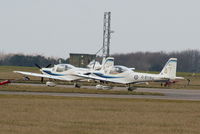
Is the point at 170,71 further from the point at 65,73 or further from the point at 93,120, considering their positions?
the point at 93,120

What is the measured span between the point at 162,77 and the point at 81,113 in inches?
1212

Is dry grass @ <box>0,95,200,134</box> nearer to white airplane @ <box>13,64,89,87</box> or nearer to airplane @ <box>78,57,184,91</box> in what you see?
airplane @ <box>78,57,184,91</box>

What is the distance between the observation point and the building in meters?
114

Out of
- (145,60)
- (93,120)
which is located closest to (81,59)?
(145,60)

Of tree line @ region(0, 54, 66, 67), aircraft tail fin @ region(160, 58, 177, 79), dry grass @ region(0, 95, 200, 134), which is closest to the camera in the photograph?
dry grass @ region(0, 95, 200, 134)

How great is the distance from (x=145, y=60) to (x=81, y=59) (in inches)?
1498

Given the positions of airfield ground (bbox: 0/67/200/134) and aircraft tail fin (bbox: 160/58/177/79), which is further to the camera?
aircraft tail fin (bbox: 160/58/177/79)

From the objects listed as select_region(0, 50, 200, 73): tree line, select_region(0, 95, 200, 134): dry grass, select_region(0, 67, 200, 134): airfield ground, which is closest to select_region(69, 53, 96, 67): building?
select_region(0, 50, 200, 73): tree line

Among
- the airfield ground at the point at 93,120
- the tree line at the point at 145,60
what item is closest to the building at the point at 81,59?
the tree line at the point at 145,60

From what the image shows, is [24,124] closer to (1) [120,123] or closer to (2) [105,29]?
(1) [120,123]

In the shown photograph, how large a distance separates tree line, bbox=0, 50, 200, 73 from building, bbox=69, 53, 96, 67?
2447 cm

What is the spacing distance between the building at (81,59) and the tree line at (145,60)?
24.5m

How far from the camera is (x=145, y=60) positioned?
148m

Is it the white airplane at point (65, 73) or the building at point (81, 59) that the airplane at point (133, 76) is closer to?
the white airplane at point (65, 73)
